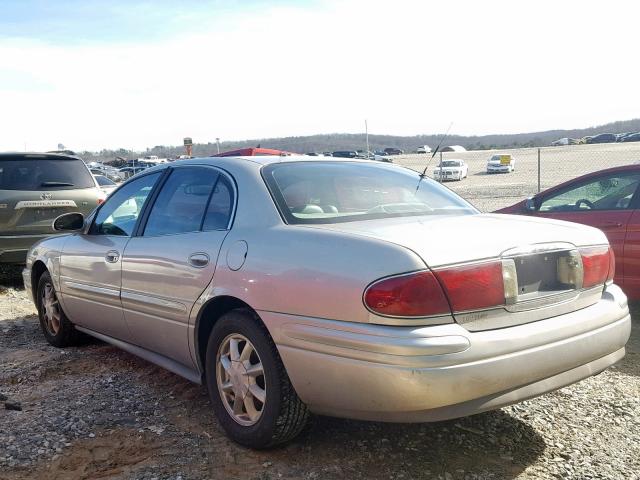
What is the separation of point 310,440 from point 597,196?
4.21 m

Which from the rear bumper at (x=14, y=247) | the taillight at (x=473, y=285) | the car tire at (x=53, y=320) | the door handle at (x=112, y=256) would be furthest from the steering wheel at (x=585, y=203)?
the rear bumper at (x=14, y=247)

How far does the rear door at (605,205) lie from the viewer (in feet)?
18.2

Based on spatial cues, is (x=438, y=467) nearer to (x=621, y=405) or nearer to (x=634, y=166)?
(x=621, y=405)

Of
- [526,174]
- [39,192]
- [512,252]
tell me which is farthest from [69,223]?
[526,174]

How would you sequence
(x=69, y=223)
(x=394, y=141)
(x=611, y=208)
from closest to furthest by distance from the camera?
1. (x=69, y=223)
2. (x=611, y=208)
3. (x=394, y=141)

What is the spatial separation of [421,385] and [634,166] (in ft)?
14.4

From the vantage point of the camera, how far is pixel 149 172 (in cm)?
437

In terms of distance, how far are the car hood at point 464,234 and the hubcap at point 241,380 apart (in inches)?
29.8

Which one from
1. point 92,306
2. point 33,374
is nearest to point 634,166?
point 92,306

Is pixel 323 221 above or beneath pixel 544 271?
above

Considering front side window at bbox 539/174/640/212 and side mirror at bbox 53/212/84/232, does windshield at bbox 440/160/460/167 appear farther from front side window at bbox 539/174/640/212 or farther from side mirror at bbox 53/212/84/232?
side mirror at bbox 53/212/84/232

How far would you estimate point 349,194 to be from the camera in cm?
359

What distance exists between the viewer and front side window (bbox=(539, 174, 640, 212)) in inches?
227

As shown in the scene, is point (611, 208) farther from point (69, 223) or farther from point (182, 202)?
point (69, 223)
